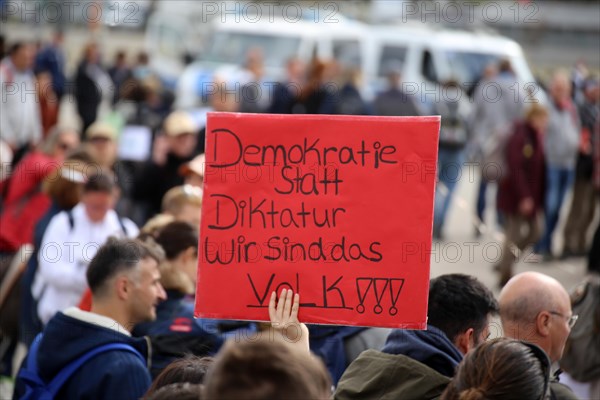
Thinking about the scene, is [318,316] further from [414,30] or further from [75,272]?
[414,30]

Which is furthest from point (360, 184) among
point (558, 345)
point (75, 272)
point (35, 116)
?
point (35, 116)

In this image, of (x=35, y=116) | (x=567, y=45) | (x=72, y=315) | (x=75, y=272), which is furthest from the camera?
(x=567, y=45)

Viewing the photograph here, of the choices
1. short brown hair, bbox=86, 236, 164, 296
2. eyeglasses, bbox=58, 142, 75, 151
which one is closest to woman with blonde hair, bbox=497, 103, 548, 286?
eyeglasses, bbox=58, 142, 75, 151

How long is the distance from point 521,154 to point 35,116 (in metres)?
6.15

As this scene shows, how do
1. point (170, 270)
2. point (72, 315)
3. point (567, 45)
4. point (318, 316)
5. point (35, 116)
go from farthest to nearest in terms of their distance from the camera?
1. point (567, 45)
2. point (35, 116)
3. point (170, 270)
4. point (72, 315)
5. point (318, 316)

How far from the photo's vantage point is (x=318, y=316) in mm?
3713

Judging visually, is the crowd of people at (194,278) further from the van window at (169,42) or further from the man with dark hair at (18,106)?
the van window at (169,42)

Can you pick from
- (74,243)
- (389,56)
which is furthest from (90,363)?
(389,56)

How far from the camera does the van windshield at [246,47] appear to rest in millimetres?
20219

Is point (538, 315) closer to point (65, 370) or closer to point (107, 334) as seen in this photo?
point (107, 334)

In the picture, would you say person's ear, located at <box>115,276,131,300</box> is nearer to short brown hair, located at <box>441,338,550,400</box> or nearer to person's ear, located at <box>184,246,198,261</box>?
person's ear, located at <box>184,246,198,261</box>

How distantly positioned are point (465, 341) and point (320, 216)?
27.0 inches

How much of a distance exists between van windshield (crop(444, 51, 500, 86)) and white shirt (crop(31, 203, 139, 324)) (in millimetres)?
13188

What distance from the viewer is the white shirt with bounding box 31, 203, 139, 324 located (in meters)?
6.28
